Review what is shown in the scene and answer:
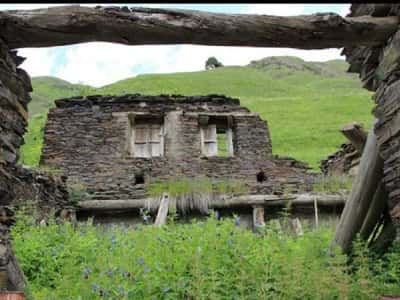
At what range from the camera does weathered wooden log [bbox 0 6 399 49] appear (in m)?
4.66

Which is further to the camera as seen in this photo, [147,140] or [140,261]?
[147,140]

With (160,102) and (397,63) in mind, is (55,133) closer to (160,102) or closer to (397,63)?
(160,102)

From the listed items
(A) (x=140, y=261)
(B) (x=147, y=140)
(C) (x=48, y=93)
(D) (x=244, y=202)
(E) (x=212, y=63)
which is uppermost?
(E) (x=212, y=63)

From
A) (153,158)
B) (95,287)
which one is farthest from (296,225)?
(95,287)

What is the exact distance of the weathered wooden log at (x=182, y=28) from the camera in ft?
15.3

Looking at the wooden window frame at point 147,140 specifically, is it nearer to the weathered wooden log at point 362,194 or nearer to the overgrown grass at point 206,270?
the overgrown grass at point 206,270

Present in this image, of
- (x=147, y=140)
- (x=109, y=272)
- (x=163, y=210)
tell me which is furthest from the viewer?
(x=147, y=140)

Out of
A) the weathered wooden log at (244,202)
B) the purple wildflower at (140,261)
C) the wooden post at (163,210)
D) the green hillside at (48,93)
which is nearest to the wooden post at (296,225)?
the weathered wooden log at (244,202)

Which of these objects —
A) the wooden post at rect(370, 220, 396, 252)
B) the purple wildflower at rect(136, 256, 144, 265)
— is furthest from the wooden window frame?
the purple wildflower at rect(136, 256, 144, 265)

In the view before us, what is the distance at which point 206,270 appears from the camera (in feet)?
15.7

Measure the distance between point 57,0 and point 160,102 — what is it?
1255cm

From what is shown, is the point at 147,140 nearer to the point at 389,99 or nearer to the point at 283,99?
the point at 389,99

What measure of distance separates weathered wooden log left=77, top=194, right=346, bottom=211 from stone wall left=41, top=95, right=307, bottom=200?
158 cm

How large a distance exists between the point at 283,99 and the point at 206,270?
37.3 metres
